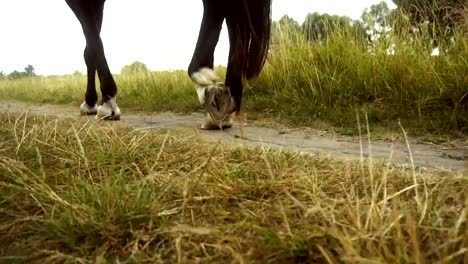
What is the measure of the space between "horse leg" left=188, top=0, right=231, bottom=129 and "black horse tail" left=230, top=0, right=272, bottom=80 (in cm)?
22

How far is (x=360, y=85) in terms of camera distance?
4.17 meters

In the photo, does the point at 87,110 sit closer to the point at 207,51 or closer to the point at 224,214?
the point at 207,51

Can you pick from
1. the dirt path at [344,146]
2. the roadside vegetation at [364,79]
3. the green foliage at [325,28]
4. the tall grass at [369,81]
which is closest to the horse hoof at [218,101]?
the dirt path at [344,146]

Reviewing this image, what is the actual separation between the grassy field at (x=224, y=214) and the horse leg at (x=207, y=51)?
4.98 ft

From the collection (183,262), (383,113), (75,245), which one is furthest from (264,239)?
(383,113)

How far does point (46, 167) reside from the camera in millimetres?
1648

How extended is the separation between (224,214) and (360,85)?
3161 mm

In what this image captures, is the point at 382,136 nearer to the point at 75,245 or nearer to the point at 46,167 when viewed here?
the point at 46,167

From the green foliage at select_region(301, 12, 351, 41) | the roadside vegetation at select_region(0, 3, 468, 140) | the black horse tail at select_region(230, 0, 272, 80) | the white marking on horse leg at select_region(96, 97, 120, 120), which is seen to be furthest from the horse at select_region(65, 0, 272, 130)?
the green foliage at select_region(301, 12, 351, 41)

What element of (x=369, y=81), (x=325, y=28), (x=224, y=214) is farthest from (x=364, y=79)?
(x=224, y=214)

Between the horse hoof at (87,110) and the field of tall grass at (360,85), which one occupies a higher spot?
the field of tall grass at (360,85)

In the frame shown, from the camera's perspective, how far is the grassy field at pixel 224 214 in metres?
0.95

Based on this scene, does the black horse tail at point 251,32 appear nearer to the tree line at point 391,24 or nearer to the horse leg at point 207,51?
the horse leg at point 207,51

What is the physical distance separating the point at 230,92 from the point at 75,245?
2189 mm
